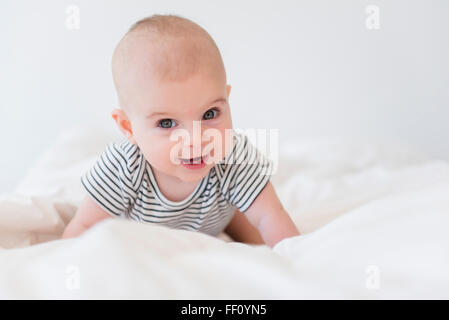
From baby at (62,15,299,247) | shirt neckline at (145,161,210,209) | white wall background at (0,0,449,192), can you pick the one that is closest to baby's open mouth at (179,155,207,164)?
baby at (62,15,299,247)

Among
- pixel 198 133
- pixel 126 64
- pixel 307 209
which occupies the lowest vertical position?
pixel 307 209

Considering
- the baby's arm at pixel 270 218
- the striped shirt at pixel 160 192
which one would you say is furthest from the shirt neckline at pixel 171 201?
the baby's arm at pixel 270 218

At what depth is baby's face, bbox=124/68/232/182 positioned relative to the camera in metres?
0.82

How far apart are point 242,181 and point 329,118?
3.55 ft

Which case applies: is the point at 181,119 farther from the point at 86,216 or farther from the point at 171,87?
the point at 86,216

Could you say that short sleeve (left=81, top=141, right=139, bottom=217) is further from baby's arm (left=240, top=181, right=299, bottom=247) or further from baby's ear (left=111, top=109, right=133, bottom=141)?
baby's arm (left=240, top=181, right=299, bottom=247)

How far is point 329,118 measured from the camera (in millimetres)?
2021

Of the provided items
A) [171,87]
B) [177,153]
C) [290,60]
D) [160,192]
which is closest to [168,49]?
[171,87]

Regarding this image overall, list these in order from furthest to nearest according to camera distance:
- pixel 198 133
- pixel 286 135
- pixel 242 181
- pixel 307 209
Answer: pixel 286 135, pixel 307 209, pixel 242 181, pixel 198 133

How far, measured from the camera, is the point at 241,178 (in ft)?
3.34

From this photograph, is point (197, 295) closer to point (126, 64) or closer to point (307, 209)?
point (126, 64)
